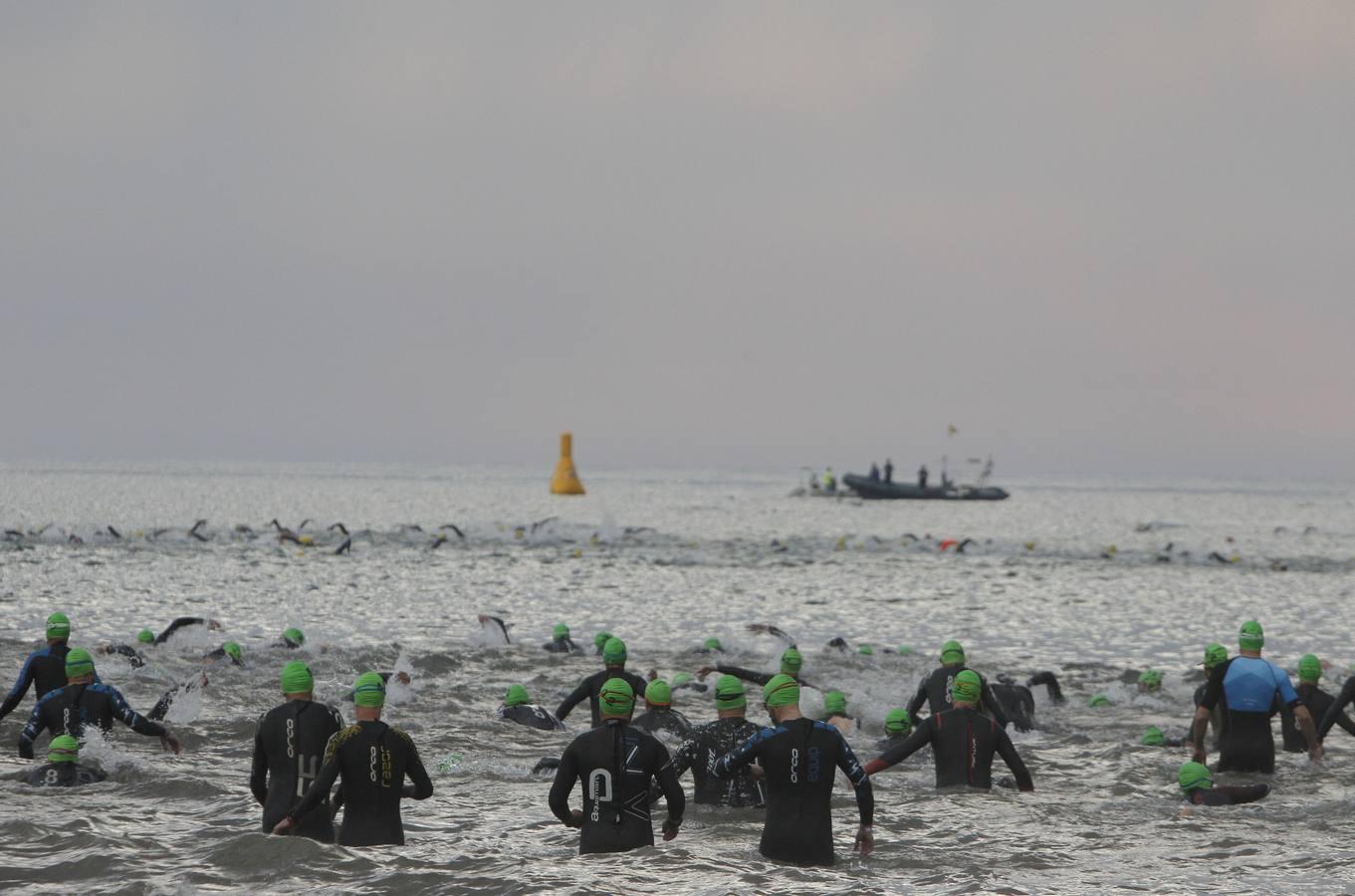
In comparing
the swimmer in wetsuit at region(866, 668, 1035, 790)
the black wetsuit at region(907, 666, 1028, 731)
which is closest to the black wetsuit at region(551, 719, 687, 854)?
the swimmer in wetsuit at region(866, 668, 1035, 790)

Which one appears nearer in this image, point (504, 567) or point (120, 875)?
point (120, 875)

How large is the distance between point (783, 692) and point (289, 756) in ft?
11.8

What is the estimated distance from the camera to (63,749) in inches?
481

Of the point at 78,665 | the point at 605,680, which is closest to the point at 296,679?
the point at 78,665

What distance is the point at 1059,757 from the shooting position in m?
15.2

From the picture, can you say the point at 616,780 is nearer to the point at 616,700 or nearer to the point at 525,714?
the point at 616,700

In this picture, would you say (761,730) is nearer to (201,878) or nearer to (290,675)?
(290,675)

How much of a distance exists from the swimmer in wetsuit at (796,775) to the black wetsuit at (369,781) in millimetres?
2126

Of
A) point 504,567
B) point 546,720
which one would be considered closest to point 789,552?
point 504,567

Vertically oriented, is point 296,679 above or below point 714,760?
above

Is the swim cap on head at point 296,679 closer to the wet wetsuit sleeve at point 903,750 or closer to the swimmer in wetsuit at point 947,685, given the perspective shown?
the wet wetsuit sleeve at point 903,750

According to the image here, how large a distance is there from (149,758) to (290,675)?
4477 millimetres

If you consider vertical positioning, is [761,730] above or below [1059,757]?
above

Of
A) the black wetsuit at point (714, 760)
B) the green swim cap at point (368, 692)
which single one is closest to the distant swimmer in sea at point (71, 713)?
the green swim cap at point (368, 692)
